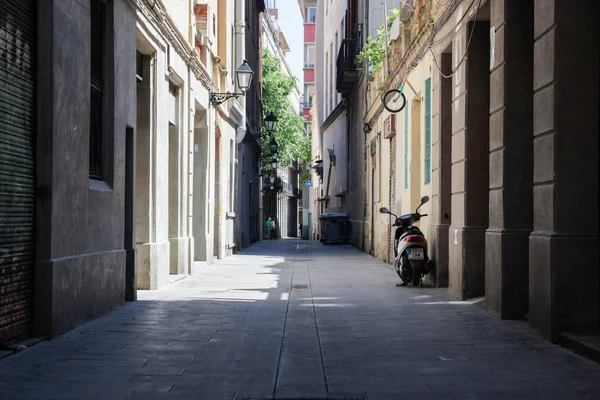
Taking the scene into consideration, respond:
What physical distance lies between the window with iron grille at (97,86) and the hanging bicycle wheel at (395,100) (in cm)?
814

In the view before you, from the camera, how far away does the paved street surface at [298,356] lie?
17.6 feet

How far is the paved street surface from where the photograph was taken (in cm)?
538

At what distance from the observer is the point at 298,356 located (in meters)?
6.74

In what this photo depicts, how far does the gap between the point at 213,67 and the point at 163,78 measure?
317 inches

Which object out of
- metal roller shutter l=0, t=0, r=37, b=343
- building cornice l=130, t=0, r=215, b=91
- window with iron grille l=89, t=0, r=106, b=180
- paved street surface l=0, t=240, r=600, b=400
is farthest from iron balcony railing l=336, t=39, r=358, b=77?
metal roller shutter l=0, t=0, r=37, b=343

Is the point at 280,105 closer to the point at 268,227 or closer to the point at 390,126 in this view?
the point at 268,227

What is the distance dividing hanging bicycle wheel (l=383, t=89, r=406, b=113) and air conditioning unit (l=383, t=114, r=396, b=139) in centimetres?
29

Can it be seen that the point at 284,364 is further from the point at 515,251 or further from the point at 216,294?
the point at 216,294

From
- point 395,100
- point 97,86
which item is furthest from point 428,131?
point 97,86

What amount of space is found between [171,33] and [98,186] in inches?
206

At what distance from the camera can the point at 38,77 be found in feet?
24.9

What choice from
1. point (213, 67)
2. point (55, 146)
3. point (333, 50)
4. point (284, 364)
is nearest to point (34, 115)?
point (55, 146)

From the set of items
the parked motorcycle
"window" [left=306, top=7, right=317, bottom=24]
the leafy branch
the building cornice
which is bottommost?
the parked motorcycle

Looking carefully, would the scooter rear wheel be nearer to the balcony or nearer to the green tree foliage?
the balcony
